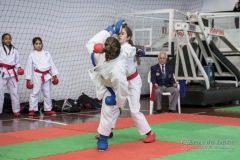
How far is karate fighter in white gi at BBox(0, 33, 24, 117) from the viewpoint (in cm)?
793

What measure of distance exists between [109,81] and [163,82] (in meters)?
4.11

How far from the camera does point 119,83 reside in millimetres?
4391

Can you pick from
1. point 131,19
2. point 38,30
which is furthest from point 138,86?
point 131,19

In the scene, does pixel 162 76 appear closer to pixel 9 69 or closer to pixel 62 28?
pixel 62 28

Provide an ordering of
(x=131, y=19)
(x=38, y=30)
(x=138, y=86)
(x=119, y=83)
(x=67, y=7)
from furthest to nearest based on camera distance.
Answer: (x=131, y=19)
(x=67, y=7)
(x=38, y=30)
(x=138, y=86)
(x=119, y=83)

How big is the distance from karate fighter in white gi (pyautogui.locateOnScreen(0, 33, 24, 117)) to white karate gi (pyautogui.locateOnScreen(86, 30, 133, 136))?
3.56 m

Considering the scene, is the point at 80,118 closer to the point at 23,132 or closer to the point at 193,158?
the point at 23,132

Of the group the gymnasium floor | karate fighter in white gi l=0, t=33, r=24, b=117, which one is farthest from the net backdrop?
the gymnasium floor

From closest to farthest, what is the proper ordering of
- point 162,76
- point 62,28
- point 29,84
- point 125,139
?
1. point 125,139
2. point 29,84
3. point 162,76
4. point 62,28

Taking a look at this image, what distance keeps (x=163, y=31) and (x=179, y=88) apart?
11.6 ft

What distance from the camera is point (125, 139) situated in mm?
5227

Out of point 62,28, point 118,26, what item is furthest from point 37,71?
point 118,26

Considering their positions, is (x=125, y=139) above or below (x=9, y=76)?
below

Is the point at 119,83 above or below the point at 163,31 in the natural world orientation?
below
